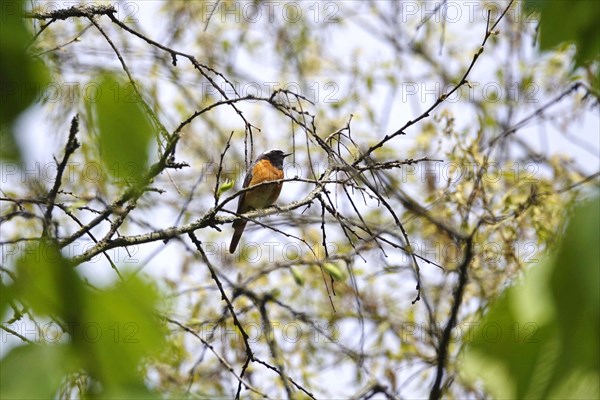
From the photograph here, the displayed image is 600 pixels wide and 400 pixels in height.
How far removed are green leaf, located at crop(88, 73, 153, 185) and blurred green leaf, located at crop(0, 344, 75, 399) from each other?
6.2 inches

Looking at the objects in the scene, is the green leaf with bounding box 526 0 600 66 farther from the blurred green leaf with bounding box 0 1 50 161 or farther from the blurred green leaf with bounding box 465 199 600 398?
the blurred green leaf with bounding box 0 1 50 161

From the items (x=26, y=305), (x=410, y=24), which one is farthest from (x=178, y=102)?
(x=26, y=305)

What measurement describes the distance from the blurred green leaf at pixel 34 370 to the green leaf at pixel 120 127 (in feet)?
0.52

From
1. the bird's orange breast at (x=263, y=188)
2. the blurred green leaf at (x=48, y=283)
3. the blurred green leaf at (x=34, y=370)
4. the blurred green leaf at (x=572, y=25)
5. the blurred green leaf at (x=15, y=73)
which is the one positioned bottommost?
the blurred green leaf at (x=34, y=370)

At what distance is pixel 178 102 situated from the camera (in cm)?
949

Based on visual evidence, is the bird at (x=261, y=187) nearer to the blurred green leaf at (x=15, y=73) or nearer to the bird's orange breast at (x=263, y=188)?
the bird's orange breast at (x=263, y=188)

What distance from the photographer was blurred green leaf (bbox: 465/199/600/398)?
0.48 m

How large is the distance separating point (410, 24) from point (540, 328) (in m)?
9.78

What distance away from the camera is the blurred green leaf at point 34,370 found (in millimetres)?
523

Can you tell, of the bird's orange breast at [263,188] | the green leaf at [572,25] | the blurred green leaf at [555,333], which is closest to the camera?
the blurred green leaf at [555,333]

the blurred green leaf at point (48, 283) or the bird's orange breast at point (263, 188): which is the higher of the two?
the bird's orange breast at point (263, 188)

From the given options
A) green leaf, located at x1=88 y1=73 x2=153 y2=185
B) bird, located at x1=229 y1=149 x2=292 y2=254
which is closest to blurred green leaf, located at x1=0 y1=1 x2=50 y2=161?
green leaf, located at x1=88 y1=73 x2=153 y2=185

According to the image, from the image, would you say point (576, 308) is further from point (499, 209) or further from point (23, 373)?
point (499, 209)

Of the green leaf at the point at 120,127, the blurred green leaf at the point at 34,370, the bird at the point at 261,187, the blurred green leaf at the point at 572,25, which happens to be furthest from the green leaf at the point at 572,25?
the bird at the point at 261,187
